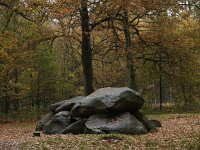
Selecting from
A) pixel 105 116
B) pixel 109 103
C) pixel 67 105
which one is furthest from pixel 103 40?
pixel 109 103

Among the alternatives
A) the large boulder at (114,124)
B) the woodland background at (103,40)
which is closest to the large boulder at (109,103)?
the large boulder at (114,124)

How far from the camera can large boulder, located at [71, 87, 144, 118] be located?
20016 mm

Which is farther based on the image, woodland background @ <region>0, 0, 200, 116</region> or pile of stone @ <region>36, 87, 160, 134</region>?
woodland background @ <region>0, 0, 200, 116</region>

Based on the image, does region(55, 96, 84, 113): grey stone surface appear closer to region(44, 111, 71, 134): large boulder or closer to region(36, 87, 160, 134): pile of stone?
region(36, 87, 160, 134): pile of stone

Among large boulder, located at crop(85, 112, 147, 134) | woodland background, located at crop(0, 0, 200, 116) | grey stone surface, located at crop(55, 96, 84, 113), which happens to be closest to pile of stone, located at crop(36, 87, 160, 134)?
large boulder, located at crop(85, 112, 147, 134)

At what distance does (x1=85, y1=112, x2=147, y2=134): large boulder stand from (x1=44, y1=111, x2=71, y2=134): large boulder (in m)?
1.52

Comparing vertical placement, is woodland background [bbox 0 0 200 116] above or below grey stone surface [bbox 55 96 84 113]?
above

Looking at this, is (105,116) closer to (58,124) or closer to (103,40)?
(58,124)

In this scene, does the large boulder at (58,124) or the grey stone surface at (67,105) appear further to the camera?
the grey stone surface at (67,105)

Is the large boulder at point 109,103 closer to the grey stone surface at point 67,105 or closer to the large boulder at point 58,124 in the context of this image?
the large boulder at point 58,124

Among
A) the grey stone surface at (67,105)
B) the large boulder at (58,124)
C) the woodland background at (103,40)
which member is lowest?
the large boulder at (58,124)

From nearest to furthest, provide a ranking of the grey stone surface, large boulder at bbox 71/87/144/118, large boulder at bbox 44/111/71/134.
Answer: large boulder at bbox 71/87/144/118 → large boulder at bbox 44/111/71/134 → the grey stone surface

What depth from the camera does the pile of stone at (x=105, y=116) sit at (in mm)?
19156

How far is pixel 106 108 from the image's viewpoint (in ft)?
65.6
